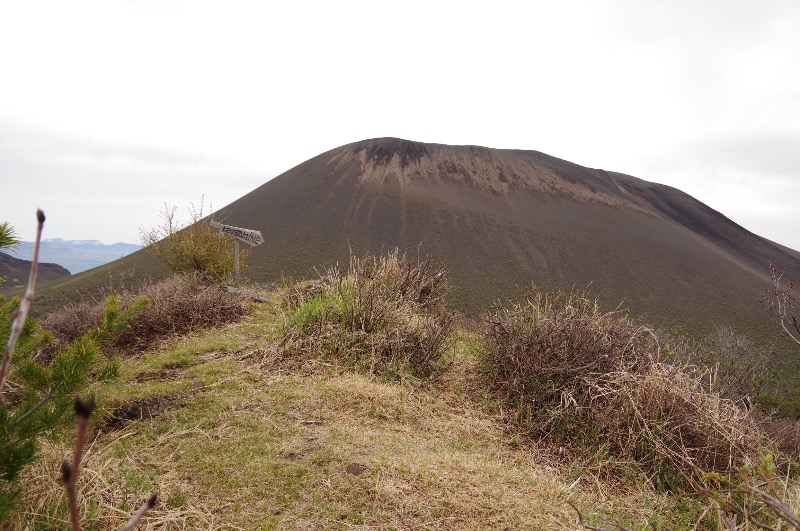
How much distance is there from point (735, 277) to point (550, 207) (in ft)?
82.4

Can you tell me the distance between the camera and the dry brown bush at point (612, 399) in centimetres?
446

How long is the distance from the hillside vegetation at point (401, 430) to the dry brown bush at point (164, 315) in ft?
0.13

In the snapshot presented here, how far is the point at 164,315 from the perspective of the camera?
23.7 feet

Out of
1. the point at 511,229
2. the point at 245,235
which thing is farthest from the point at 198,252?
the point at 511,229

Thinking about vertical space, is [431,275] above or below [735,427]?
above

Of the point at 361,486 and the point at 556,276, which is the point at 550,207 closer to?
the point at 556,276

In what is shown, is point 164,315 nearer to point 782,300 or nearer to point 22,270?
point 782,300

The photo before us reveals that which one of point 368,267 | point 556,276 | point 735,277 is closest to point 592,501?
point 368,267

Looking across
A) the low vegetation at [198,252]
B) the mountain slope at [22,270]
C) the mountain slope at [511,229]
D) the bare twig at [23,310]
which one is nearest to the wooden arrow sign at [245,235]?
the low vegetation at [198,252]

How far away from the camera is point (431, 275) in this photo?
898 centimetres

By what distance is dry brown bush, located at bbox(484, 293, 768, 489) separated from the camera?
4.46 metres

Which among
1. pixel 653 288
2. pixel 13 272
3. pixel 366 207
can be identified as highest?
pixel 366 207

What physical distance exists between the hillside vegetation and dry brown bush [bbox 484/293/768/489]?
2cm

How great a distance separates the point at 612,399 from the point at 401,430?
2.15 m
